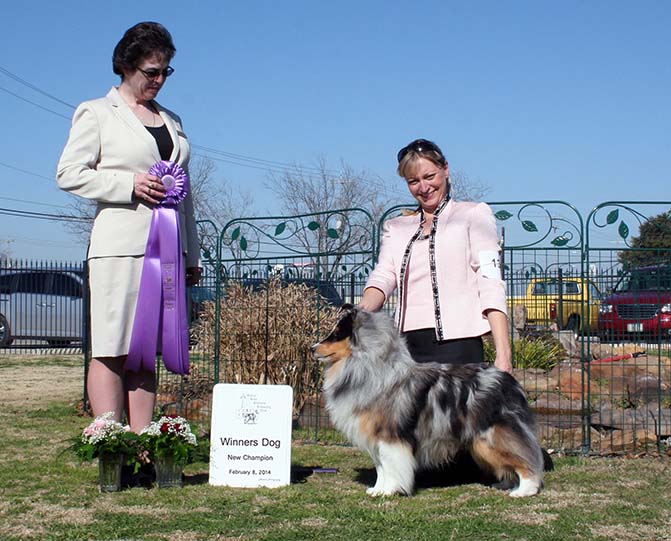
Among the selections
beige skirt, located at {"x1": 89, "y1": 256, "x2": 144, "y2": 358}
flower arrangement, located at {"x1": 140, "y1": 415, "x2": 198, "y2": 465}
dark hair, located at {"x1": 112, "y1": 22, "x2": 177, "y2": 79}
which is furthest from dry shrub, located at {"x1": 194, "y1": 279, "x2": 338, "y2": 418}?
dark hair, located at {"x1": 112, "y1": 22, "x2": 177, "y2": 79}

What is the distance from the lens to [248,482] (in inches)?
194

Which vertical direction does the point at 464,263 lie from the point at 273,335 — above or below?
above

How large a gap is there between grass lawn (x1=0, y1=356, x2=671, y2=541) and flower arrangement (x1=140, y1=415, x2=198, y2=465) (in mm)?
205

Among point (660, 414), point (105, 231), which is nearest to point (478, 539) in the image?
point (105, 231)

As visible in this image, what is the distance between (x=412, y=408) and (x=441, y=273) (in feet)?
2.68

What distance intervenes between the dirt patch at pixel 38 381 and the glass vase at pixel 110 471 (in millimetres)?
4872

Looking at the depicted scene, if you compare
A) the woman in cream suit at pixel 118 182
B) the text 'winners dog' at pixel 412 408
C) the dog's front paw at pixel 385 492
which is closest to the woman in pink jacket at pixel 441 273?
the text 'winners dog' at pixel 412 408

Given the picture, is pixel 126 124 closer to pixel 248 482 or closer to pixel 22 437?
pixel 248 482

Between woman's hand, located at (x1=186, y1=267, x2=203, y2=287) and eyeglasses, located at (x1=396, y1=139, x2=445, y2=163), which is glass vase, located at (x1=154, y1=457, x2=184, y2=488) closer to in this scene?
woman's hand, located at (x1=186, y1=267, x2=203, y2=287)

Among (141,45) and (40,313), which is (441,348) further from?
(40,313)

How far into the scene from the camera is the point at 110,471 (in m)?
4.66

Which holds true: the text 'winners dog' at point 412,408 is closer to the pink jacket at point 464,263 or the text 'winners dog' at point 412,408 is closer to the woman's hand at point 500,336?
the woman's hand at point 500,336

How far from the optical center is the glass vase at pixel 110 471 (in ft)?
15.2

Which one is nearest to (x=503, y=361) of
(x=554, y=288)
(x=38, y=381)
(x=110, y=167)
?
(x=110, y=167)
